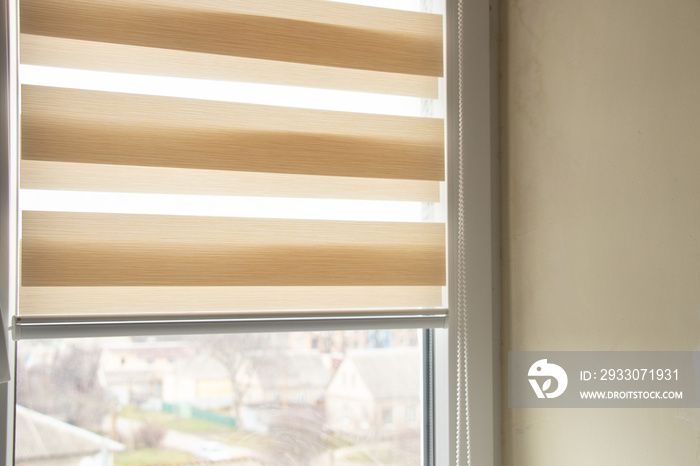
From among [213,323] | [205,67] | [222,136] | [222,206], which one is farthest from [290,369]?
[205,67]

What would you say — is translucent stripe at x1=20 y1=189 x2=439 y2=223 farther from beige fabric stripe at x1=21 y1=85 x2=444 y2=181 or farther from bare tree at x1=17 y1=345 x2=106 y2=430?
bare tree at x1=17 y1=345 x2=106 y2=430

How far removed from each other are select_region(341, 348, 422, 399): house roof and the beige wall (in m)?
0.21

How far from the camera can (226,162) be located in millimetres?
1055

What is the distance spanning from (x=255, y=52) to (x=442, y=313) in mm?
640

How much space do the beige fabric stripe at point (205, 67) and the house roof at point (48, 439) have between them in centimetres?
64

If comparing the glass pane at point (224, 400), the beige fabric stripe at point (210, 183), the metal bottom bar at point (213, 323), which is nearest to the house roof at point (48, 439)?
the glass pane at point (224, 400)

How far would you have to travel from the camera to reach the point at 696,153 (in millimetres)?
807

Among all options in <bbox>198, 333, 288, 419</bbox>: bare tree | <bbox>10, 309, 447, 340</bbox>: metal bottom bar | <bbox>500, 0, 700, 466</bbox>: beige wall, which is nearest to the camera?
<bbox>500, 0, 700, 466</bbox>: beige wall

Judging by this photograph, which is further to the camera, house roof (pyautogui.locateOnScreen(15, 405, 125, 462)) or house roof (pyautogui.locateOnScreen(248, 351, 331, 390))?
house roof (pyautogui.locateOnScreen(248, 351, 331, 390))

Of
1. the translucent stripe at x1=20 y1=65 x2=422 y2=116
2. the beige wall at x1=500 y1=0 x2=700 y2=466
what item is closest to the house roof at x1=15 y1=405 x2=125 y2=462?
the translucent stripe at x1=20 y1=65 x2=422 y2=116

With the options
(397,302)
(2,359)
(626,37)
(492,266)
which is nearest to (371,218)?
(397,302)

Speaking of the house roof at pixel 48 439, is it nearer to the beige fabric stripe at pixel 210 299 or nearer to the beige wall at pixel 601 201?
the beige fabric stripe at pixel 210 299

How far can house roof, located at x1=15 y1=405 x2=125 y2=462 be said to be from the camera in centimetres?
103

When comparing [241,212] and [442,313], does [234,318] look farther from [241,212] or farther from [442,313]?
[442,313]
